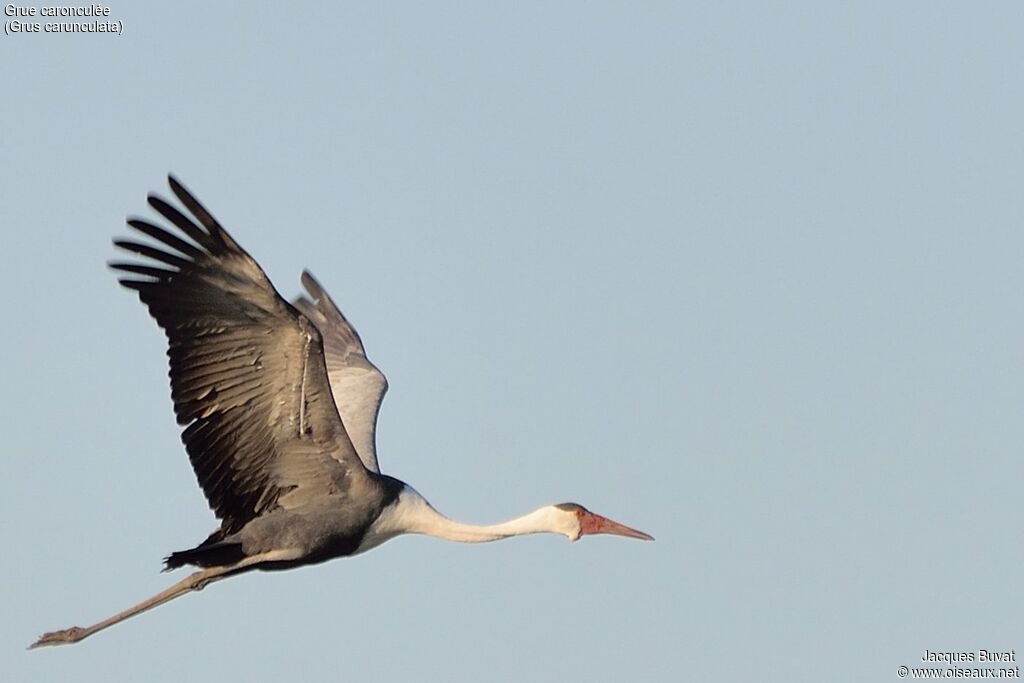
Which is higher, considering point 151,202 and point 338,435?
point 151,202

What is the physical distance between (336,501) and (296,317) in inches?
79.0

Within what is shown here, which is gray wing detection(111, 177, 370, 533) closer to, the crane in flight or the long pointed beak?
the crane in flight

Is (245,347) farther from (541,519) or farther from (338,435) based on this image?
(541,519)

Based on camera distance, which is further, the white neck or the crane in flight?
the white neck

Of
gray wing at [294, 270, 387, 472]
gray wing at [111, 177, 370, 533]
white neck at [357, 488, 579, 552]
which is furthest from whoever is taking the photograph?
gray wing at [294, 270, 387, 472]

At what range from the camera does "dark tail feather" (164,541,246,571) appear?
61.3 feet

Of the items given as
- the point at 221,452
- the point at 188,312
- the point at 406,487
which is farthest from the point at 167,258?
the point at 406,487

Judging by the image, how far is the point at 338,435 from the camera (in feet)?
61.1

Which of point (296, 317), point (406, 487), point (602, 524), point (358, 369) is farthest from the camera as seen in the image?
point (358, 369)

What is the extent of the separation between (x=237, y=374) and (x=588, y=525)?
4.18 metres

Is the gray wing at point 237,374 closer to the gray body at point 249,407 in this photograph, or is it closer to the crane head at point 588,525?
the gray body at point 249,407

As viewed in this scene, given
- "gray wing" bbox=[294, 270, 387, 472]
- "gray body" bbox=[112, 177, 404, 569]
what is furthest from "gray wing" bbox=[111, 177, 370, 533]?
"gray wing" bbox=[294, 270, 387, 472]

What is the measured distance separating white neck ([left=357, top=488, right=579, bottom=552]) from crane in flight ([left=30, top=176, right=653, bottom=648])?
0.02m

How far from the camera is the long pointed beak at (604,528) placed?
2064 cm
